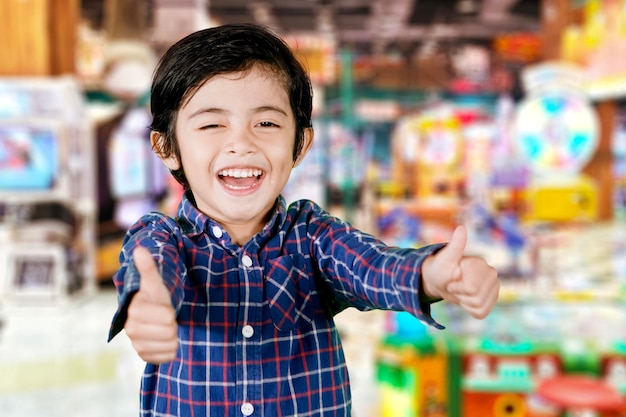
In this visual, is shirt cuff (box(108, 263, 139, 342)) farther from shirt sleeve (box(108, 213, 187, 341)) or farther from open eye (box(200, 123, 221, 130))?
open eye (box(200, 123, 221, 130))

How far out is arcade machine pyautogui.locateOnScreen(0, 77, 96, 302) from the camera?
5.00 metres

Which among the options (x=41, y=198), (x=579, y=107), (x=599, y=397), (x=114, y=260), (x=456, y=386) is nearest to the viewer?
(x=599, y=397)

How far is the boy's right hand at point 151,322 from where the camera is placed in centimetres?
46

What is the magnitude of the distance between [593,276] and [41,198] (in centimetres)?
494

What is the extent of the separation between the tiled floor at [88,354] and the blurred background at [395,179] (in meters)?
0.02

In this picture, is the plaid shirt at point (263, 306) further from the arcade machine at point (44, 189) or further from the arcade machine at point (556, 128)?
the arcade machine at point (44, 189)

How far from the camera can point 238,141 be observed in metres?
0.59

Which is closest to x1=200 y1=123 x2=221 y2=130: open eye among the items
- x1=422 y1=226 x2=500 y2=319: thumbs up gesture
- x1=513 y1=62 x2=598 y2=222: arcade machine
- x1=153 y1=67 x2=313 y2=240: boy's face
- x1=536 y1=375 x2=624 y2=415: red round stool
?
x1=153 y1=67 x2=313 y2=240: boy's face

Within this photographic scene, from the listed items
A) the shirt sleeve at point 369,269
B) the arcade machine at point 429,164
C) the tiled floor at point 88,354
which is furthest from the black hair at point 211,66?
the arcade machine at point 429,164

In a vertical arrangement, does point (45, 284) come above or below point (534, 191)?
below

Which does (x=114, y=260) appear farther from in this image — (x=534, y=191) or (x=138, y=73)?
(x=534, y=191)

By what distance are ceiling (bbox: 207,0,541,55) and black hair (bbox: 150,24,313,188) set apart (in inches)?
313

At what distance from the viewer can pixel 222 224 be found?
66 centimetres

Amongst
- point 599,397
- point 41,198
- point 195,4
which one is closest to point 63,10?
point 41,198
